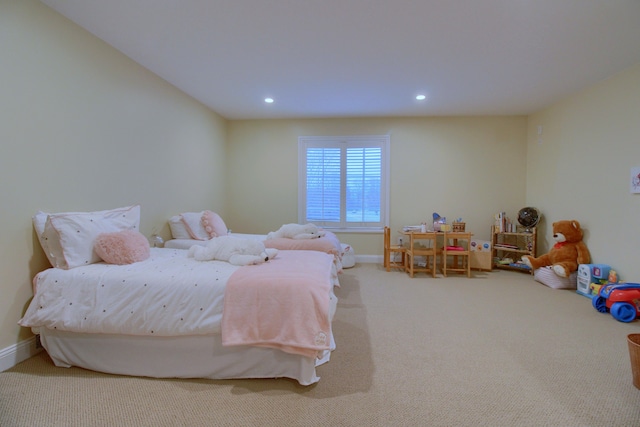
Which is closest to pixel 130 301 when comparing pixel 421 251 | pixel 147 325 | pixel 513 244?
pixel 147 325

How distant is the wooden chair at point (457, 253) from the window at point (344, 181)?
3.72 feet

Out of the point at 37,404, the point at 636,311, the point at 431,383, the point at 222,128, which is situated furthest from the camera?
the point at 222,128

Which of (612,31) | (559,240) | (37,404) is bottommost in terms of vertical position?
(37,404)

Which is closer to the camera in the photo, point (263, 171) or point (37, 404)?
point (37, 404)

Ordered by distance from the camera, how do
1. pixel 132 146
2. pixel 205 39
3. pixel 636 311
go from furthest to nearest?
pixel 132 146 < pixel 636 311 < pixel 205 39

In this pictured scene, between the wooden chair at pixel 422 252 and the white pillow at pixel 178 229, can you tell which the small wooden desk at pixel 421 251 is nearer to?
the wooden chair at pixel 422 252

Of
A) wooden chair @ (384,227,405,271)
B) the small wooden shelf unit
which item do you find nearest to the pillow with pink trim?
wooden chair @ (384,227,405,271)

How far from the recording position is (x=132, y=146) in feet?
9.48

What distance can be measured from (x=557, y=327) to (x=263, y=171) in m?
4.46

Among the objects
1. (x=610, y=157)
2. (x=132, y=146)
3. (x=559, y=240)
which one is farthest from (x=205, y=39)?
(x=559, y=240)

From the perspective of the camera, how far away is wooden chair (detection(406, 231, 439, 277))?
4.19 meters

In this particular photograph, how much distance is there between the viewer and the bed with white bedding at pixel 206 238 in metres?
3.23

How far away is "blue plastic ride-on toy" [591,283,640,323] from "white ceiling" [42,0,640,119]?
7.57 ft

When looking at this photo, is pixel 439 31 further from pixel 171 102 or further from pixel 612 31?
pixel 171 102
